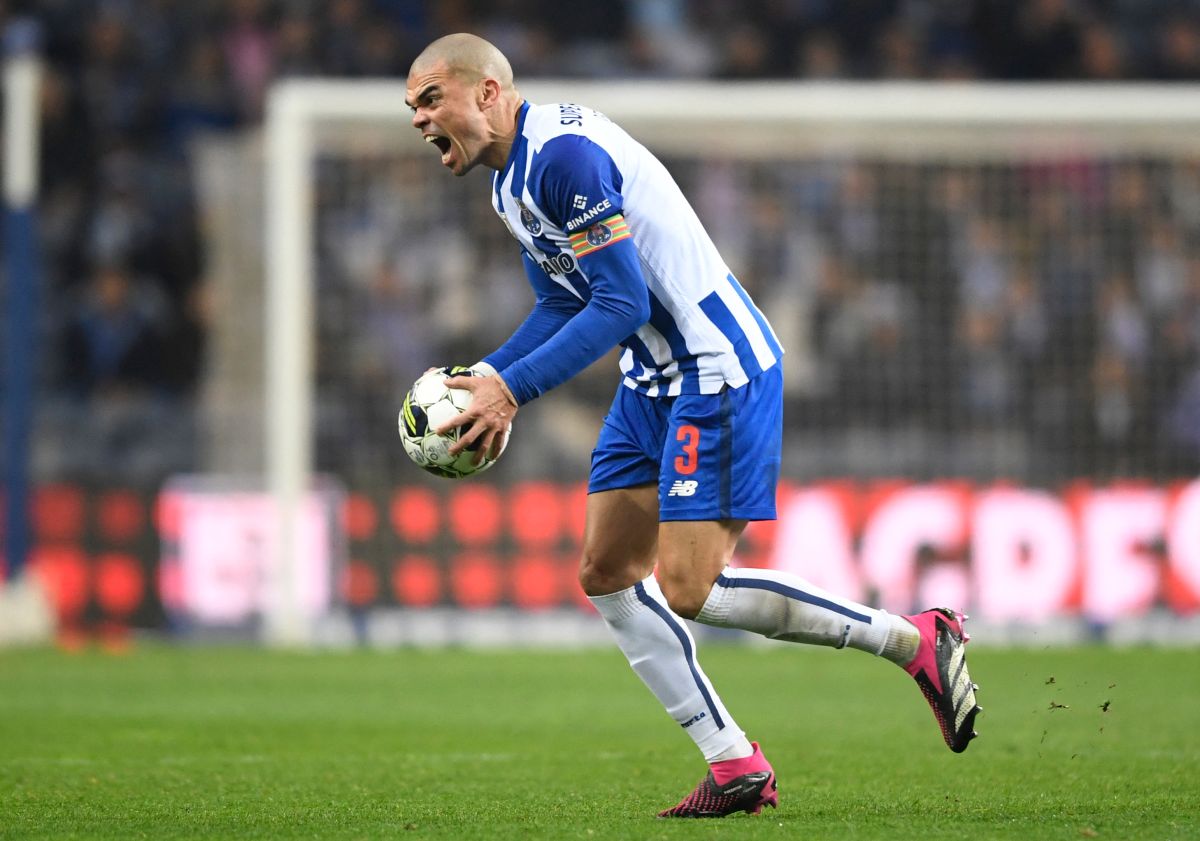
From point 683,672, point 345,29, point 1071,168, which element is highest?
point 345,29

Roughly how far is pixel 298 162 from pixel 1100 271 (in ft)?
18.2

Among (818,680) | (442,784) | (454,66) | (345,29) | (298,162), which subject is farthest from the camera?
(345,29)

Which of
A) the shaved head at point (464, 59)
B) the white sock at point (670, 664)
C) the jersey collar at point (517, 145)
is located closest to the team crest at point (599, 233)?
the jersey collar at point (517, 145)

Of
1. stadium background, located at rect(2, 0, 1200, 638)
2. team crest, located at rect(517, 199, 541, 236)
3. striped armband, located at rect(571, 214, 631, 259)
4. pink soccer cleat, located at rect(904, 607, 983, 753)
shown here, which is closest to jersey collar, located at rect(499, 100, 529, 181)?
team crest, located at rect(517, 199, 541, 236)

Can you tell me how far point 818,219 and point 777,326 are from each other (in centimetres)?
82

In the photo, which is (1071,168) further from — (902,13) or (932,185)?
(902,13)

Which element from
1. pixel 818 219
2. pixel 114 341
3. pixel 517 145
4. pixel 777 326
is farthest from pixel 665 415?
pixel 114 341

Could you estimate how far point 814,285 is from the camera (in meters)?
13.3

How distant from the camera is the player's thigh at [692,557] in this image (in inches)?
192

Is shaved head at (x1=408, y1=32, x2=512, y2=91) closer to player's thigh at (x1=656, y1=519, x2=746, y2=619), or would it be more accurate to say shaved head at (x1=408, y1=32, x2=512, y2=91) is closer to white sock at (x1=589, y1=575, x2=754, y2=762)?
player's thigh at (x1=656, y1=519, x2=746, y2=619)

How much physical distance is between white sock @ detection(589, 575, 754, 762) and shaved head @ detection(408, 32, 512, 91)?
1.43 metres

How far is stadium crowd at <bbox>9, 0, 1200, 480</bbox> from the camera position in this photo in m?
13.0

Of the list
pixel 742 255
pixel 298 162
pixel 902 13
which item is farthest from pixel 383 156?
pixel 902 13

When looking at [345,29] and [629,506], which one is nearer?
[629,506]
